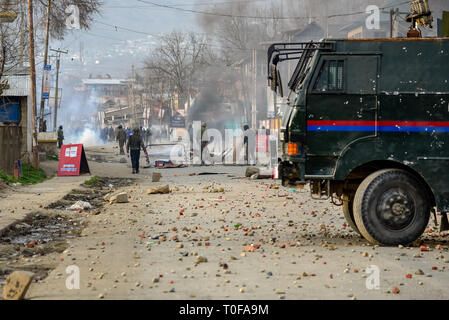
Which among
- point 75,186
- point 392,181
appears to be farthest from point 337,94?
point 75,186

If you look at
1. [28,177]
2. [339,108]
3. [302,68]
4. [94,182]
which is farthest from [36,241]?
[28,177]

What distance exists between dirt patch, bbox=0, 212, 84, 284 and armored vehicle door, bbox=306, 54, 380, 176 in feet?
13.5

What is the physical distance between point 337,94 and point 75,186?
1283cm

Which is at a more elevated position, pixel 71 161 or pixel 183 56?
pixel 183 56

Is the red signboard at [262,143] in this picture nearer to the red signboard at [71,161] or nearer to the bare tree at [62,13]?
the bare tree at [62,13]

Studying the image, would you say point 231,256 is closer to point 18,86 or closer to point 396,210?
point 396,210

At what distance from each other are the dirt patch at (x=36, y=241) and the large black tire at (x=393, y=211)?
4.51m

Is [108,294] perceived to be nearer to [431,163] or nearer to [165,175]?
[431,163]

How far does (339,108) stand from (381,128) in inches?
26.8

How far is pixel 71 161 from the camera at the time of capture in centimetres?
2645

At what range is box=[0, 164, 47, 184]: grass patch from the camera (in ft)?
72.9

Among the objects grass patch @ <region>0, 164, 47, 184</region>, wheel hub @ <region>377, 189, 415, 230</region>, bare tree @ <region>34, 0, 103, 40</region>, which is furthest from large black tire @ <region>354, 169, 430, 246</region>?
bare tree @ <region>34, 0, 103, 40</region>

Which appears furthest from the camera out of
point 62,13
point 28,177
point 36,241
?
point 62,13

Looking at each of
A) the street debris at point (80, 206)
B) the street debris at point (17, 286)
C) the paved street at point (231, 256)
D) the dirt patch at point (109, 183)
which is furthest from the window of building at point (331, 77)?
the dirt patch at point (109, 183)
